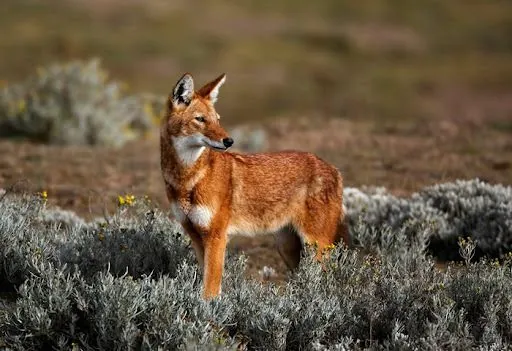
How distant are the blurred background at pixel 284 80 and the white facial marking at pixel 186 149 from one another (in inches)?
95.5

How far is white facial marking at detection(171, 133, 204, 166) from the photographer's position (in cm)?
710

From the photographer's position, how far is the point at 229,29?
55.7 meters

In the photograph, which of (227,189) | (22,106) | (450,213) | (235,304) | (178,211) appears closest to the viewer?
(235,304)

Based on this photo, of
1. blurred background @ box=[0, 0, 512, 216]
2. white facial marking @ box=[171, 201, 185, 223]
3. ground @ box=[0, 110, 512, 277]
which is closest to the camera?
white facial marking @ box=[171, 201, 185, 223]

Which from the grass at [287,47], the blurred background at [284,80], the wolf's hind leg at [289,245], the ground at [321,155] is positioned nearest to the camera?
the wolf's hind leg at [289,245]

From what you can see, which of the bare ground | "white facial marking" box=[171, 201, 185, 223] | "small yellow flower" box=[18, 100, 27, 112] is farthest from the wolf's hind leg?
"small yellow flower" box=[18, 100, 27, 112]

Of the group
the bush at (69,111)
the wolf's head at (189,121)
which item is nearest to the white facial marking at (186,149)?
the wolf's head at (189,121)

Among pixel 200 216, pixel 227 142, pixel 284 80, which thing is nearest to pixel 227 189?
pixel 200 216

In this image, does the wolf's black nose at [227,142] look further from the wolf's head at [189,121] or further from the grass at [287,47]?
the grass at [287,47]

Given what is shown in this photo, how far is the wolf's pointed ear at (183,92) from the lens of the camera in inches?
278

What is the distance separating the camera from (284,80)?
4259 cm

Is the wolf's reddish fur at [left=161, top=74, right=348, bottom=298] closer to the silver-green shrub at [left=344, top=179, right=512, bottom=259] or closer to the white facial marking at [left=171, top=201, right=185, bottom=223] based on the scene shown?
the white facial marking at [left=171, top=201, right=185, bottom=223]

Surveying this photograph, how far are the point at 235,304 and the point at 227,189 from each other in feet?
3.69

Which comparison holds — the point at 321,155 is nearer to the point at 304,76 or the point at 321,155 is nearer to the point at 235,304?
the point at 235,304
